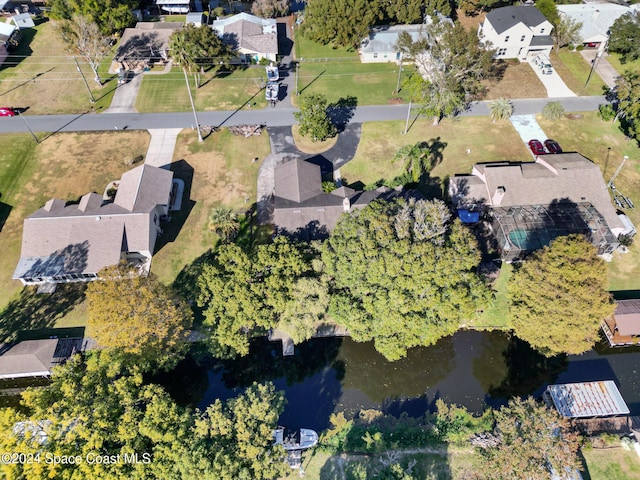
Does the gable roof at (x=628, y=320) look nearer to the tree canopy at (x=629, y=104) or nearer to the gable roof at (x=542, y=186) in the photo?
the gable roof at (x=542, y=186)

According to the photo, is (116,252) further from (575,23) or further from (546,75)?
(575,23)

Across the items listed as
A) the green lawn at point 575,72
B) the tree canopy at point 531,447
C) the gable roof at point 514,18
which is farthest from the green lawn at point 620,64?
the tree canopy at point 531,447

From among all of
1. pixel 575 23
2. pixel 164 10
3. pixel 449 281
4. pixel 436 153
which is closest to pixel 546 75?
pixel 575 23

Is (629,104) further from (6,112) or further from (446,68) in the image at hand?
(6,112)

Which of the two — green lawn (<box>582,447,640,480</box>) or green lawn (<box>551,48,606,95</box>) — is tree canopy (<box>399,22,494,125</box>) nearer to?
green lawn (<box>551,48,606,95</box>)

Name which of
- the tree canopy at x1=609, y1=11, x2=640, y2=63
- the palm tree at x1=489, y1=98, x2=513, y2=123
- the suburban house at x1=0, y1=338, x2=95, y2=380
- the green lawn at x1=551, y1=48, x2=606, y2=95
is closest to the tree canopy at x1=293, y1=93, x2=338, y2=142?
the palm tree at x1=489, y1=98, x2=513, y2=123
